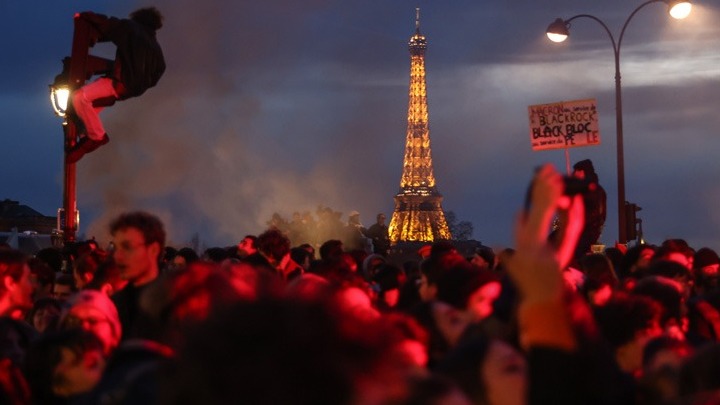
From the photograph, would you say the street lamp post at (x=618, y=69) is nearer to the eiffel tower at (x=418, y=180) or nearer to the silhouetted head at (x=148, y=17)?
the silhouetted head at (x=148, y=17)

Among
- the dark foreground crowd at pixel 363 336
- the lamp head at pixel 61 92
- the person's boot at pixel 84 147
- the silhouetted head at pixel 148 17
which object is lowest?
the dark foreground crowd at pixel 363 336

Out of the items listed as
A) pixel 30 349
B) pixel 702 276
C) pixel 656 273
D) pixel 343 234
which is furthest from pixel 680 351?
pixel 343 234

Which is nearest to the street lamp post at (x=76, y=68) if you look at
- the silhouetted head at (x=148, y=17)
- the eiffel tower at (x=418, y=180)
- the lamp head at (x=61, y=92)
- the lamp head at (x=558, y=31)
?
the lamp head at (x=61, y=92)

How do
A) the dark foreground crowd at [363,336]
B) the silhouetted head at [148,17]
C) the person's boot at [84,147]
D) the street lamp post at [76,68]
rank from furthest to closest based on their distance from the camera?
the person's boot at [84,147] < the street lamp post at [76,68] < the silhouetted head at [148,17] < the dark foreground crowd at [363,336]

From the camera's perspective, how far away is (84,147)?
1873cm

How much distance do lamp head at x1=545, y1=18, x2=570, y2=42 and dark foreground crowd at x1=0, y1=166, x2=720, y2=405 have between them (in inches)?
593

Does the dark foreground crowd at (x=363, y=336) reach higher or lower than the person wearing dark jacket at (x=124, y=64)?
lower

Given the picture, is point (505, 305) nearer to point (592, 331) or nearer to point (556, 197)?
point (592, 331)

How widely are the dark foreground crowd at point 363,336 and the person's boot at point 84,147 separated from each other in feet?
31.1

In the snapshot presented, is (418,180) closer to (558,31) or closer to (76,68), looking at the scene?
(558,31)

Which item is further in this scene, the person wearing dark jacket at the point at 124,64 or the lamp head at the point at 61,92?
the lamp head at the point at 61,92

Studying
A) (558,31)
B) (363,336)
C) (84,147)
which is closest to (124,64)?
(84,147)

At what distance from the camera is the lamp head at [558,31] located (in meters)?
24.2

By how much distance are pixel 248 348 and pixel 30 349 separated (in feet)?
9.27
